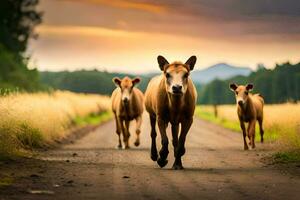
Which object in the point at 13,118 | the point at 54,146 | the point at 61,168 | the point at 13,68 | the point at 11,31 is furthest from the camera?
the point at 11,31

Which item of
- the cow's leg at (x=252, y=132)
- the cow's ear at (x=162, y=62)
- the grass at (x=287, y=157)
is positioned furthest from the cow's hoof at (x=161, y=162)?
the cow's leg at (x=252, y=132)

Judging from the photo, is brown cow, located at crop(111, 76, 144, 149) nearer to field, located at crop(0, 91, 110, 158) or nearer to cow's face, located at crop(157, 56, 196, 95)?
field, located at crop(0, 91, 110, 158)

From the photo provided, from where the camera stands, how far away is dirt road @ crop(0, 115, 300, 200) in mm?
11789

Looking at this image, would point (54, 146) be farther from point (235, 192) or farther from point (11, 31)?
point (11, 31)

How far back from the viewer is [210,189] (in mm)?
12438

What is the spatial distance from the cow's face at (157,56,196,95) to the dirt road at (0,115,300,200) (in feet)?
5.41

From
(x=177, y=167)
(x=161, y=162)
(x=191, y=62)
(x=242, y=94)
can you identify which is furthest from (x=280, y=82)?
(x=177, y=167)

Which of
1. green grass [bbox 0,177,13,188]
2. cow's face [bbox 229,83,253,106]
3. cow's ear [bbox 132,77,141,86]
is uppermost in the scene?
cow's ear [bbox 132,77,141,86]

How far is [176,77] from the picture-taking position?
15.7 m

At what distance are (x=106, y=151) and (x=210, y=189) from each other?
393 inches

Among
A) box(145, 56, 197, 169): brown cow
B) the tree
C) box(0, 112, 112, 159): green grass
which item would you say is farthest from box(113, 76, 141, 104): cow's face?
the tree

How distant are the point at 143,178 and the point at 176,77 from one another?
2.65 meters

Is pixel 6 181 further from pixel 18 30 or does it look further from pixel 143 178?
pixel 18 30

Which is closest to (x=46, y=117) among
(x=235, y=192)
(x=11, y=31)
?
(x=235, y=192)
